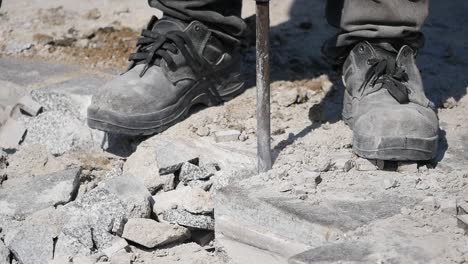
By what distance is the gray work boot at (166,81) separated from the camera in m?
2.99

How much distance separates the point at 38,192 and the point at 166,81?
60 cm

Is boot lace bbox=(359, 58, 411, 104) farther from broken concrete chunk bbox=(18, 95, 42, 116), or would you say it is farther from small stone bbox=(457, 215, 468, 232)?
broken concrete chunk bbox=(18, 95, 42, 116)

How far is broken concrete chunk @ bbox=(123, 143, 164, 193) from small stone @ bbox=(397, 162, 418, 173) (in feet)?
2.46

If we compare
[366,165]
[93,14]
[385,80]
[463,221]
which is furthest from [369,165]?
[93,14]

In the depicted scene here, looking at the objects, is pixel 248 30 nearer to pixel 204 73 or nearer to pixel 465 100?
pixel 204 73

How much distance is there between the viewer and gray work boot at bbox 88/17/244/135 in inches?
118

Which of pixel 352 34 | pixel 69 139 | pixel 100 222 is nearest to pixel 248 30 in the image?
pixel 352 34

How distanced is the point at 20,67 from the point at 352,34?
152cm

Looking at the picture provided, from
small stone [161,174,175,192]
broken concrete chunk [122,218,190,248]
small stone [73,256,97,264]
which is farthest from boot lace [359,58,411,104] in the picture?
small stone [73,256,97,264]

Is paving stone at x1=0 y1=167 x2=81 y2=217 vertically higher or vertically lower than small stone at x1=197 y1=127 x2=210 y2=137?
lower

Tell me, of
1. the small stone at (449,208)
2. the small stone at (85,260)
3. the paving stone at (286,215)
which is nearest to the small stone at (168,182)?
the paving stone at (286,215)

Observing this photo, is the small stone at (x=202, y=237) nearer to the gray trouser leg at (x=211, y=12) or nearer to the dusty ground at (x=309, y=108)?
the dusty ground at (x=309, y=108)

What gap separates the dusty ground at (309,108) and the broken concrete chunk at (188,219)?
0.23 ft

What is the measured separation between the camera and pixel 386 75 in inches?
114
